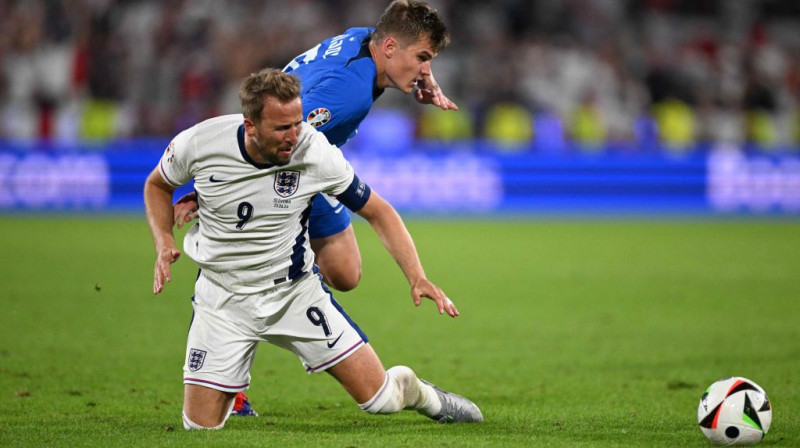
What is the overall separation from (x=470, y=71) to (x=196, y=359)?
50.4ft

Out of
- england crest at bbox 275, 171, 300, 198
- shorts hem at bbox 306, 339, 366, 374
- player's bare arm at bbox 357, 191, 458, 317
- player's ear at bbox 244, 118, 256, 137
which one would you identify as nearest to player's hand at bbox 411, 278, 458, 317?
player's bare arm at bbox 357, 191, 458, 317

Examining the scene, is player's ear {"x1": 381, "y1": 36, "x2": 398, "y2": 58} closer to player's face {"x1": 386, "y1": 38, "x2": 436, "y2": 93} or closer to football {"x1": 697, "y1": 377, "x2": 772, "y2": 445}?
player's face {"x1": 386, "y1": 38, "x2": 436, "y2": 93}

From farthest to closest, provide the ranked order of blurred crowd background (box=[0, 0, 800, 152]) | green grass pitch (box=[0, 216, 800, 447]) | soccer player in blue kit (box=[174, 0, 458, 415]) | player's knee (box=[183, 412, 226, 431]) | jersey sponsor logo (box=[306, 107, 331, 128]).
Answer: blurred crowd background (box=[0, 0, 800, 152]) → soccer player in blue kit (box=[174, 0, 458, 415]) → jersey sponsor logo (box=[306, 107, 331, 128]) → green grass pitch (box=[0, 216, 800, 447]) → player's knee (box=[183, 412, 226, 431])

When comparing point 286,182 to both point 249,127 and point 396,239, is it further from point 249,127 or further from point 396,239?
point 396,239

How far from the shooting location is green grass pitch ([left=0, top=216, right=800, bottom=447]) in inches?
208

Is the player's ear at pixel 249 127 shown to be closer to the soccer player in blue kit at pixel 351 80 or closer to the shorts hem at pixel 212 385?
the soccer player in blue kit at pixel 351 80

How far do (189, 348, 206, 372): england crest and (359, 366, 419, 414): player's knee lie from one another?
0.79m

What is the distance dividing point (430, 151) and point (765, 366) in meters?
10.2

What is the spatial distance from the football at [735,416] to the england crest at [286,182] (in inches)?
83.5

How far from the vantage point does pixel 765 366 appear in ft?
23.6

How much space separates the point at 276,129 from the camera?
15.5 ft

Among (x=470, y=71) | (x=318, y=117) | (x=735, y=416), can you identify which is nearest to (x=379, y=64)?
(x=318, y=117)

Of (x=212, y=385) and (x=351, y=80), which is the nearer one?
(x=212, y=385)

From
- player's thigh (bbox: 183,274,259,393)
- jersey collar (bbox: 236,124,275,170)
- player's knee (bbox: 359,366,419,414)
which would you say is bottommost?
player's thigh (bbox: 183,274,259,393)
